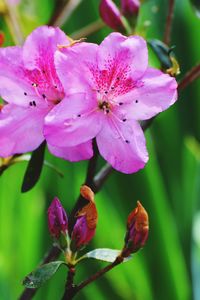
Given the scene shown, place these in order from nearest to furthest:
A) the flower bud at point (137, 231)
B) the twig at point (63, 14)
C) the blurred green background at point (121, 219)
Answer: the flower bud at point (137, 231) < the twig at point (63, 14) < the blurred green background at point (121, 219)

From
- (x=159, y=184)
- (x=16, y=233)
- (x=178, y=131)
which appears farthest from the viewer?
(x=178, y=131)

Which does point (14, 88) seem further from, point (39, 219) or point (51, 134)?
point (39, 219)

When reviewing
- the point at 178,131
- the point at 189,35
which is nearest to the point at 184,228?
the point at 178,131

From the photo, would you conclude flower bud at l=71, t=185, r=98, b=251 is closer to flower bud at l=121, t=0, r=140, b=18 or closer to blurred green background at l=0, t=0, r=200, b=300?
flower bud at l=121, t=0, r=140, b=18

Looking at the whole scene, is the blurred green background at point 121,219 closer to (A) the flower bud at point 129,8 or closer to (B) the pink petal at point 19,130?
(A) the flower bud at point 129,8

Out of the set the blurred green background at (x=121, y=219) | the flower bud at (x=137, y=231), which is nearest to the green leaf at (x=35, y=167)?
the flower bud at (x=137, y=231)

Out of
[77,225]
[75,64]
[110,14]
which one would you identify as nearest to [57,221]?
[77,225]
